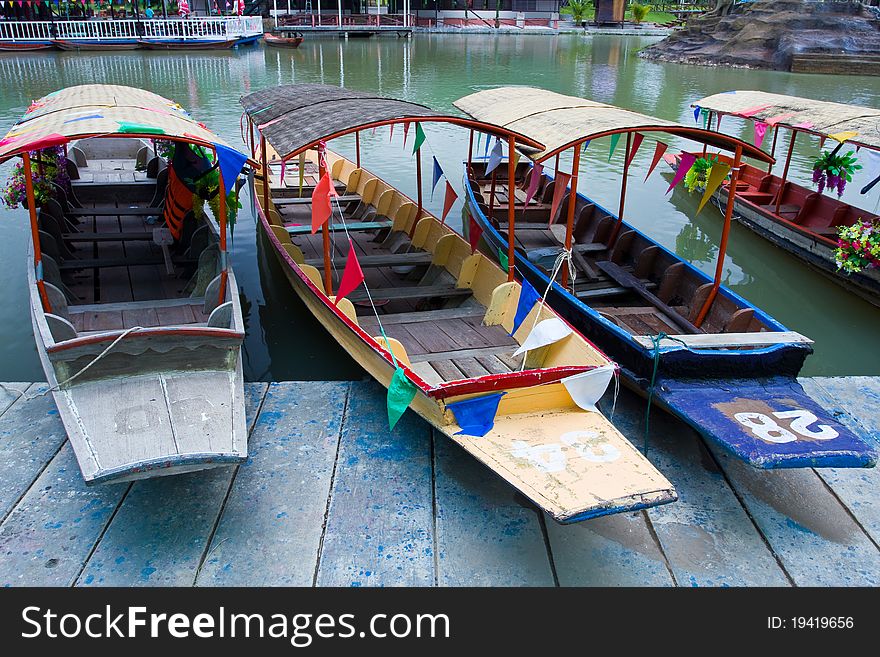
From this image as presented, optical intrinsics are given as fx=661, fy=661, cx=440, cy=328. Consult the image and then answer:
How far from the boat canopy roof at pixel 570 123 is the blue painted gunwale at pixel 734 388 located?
1.41m

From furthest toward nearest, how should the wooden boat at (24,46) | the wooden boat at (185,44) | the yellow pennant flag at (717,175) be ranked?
the wooden boat at (185,44) < the wooden boat at (24,46) < the yellow pennant flag at (717,175)

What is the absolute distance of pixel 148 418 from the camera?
159 inches

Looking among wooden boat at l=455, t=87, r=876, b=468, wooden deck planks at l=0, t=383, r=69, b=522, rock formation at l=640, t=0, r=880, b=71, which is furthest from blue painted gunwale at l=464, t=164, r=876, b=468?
rock formation at l=640, t=0, r=880, b=71

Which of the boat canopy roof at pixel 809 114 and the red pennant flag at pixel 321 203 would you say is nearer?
the red pennant flag at pixel 321 203

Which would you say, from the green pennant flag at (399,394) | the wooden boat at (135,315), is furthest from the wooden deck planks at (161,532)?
the green pennant flag at (399,394)

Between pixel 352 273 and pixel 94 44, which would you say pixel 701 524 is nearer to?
pixel 352 273

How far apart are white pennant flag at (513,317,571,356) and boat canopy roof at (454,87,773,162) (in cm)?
130

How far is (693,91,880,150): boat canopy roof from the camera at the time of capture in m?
7.57

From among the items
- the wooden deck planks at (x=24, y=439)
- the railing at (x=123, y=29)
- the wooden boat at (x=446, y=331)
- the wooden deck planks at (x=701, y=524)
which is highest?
the railing at (x=123, y=29)

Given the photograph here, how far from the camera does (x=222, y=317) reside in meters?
5.04

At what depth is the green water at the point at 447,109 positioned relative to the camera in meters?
7.20

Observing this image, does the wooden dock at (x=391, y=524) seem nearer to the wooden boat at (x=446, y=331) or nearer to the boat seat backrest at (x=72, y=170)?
the wooden boat at (x=446, y=331)

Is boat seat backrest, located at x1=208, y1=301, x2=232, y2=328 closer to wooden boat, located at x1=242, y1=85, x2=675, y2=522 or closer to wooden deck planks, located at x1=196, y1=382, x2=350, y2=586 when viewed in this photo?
wooden deck planks, located at x1=196, y1=382, x2=350, y2=586
